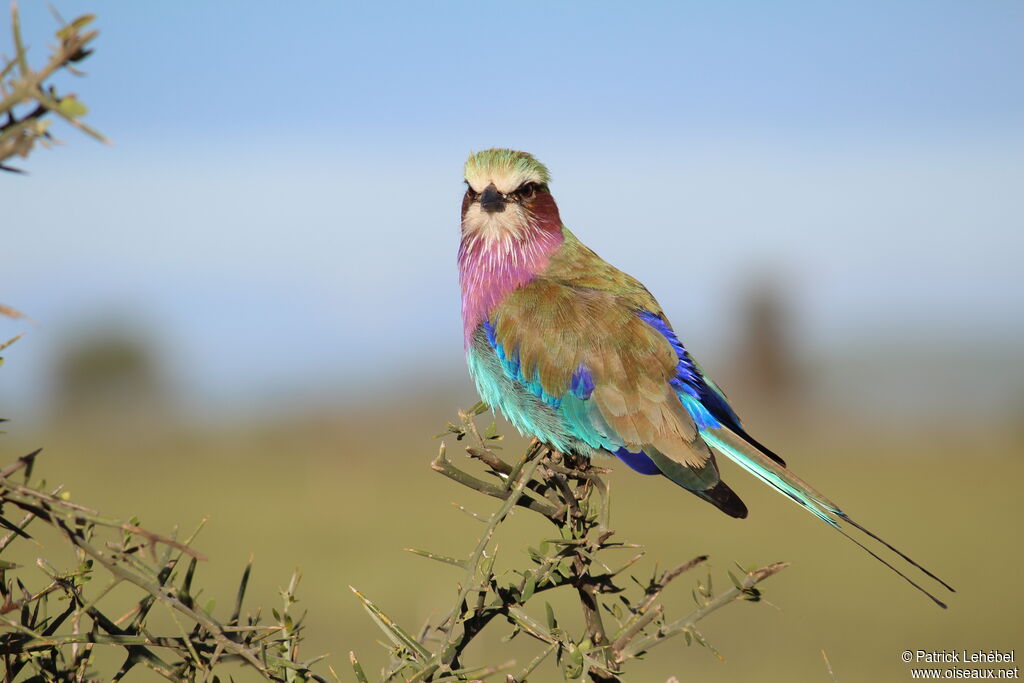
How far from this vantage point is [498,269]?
3979 mm

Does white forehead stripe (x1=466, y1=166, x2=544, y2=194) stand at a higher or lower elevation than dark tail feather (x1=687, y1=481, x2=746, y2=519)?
higher

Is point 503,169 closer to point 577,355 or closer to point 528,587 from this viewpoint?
point 577,355

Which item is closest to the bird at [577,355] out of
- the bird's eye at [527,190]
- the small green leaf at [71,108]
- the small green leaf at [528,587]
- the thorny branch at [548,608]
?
the bird's eye at [527,190]

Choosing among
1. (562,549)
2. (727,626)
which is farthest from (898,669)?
(562,549)

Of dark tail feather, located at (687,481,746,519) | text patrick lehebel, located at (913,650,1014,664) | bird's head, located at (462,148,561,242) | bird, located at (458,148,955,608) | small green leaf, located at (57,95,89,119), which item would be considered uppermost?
small green leaf, located at (57,95,89,119)

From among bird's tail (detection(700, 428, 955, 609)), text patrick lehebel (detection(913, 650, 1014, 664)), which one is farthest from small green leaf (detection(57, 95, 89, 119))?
text patrick lehebel (detection(913, 650, 1014, 664))

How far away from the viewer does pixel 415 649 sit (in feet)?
5.35

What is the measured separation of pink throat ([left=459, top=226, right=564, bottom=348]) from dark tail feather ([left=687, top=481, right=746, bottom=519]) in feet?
3.81

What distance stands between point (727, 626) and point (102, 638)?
43.9 feet

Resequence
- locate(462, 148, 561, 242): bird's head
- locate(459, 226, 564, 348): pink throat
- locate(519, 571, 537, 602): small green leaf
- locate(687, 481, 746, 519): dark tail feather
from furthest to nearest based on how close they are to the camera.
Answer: locate(462, 148, 561, 242): bird's head
locate(459, 226, 564, 348): pink throat
locate(687, 481, 746, 519): dark tail feather
locate(519, 571, 537, 602): small green leaf

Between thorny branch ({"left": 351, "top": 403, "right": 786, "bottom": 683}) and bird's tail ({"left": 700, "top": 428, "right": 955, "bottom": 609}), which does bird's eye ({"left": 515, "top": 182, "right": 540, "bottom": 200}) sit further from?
thorny branch ({"left": 351, "top": 403, "right": 786, "bottom": 683})

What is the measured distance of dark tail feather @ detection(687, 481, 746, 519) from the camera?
3.01 metres

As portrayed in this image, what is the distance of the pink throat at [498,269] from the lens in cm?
391

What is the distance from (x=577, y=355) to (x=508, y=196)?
0.85m
